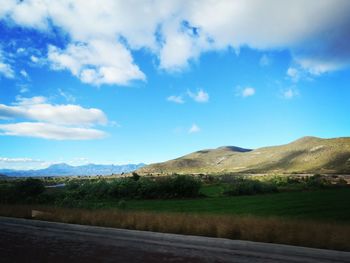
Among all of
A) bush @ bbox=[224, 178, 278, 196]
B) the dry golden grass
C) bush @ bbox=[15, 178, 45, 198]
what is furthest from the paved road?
bush @ bbox=[224, 178, 278, 196]

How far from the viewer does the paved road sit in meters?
8.75

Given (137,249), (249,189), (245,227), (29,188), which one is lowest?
(137,249)

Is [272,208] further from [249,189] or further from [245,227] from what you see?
[249,189]

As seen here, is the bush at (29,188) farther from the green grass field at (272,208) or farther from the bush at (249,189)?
the bush at (249,189)

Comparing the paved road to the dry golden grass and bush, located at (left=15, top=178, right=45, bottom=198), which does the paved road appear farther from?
bush, located at (left=15, top=178, right=45, bottom=198)

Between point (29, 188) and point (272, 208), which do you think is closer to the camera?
point (272, 208)

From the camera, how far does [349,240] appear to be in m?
9.21

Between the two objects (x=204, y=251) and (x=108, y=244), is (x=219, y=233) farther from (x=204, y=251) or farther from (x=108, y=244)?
(x=108, y=244)

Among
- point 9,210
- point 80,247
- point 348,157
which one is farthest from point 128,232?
point 348,157

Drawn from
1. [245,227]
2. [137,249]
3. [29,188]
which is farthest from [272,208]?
[29,188]

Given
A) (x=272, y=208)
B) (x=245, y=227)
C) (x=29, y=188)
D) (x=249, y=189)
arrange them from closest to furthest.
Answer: (x=245, y=227) → (x=272, y=208) → (x=29, y=188) → (x=249, y=189)

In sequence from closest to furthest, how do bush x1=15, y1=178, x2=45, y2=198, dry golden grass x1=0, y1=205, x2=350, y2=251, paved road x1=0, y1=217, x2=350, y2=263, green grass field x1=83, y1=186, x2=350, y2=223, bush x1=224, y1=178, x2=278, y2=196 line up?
paved road x1=0, y1=217, x2=350, y2=263
dry golden grass x1=0, y1=205, x2=350, y2=251
green grass field x1=83, y1=186, x2=350, y2=223
bush x1=15, y1=178, x2=45, y2=198
bush x1=224, y1=178, x2=278, y2=196

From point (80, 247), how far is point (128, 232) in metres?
2.49

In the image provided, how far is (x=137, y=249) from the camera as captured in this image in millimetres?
10117
